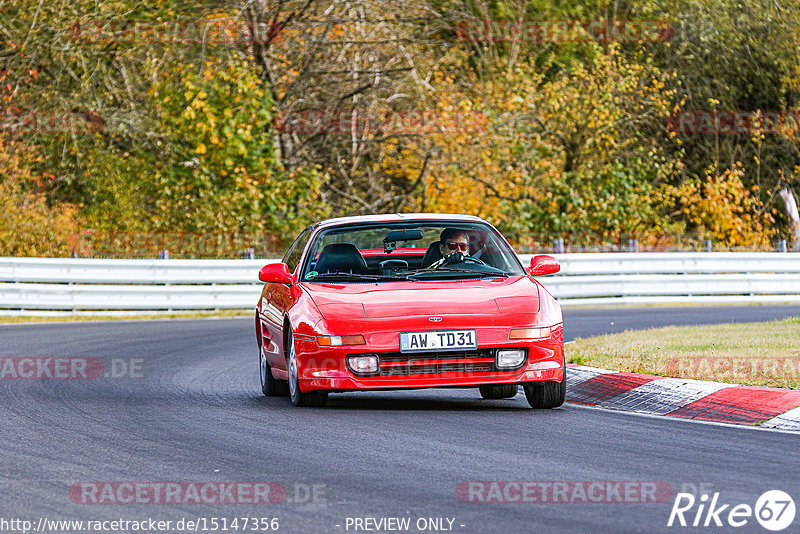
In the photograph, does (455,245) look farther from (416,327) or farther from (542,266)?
(416,327)

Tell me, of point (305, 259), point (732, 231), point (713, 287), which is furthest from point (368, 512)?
point (732, 231)

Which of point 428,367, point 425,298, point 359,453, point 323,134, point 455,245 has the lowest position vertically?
point 359,453

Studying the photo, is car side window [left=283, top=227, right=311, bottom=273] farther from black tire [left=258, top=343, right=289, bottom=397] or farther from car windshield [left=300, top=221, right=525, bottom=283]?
black tire [left=258, top=343, right=289, bottom=397]

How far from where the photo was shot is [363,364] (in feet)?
32.5

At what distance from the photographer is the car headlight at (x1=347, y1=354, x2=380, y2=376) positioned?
9898mm

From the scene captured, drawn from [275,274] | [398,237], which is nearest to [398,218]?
[398,237]

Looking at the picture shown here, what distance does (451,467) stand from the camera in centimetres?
750

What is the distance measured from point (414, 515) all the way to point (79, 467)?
7.90 feet

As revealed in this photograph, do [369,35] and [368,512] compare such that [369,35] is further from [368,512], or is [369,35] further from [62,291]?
[368,512]

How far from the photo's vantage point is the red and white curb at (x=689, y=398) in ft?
30.6

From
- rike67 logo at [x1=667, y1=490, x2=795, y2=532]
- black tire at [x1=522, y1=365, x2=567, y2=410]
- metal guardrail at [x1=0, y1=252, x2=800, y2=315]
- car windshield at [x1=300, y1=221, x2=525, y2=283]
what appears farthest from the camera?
metal guardrail at [x1=0, y1=252, x2=800, y2=315]

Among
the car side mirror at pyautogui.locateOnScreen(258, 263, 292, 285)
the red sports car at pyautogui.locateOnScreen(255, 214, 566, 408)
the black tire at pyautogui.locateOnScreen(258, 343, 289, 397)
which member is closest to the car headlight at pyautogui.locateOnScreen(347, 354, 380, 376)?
the red sports car at pyautogui.locateOnScreen(255, 214, 566, 408)

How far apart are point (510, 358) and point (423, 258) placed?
82.5 inches

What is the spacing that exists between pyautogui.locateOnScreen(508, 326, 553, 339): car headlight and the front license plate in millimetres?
285
